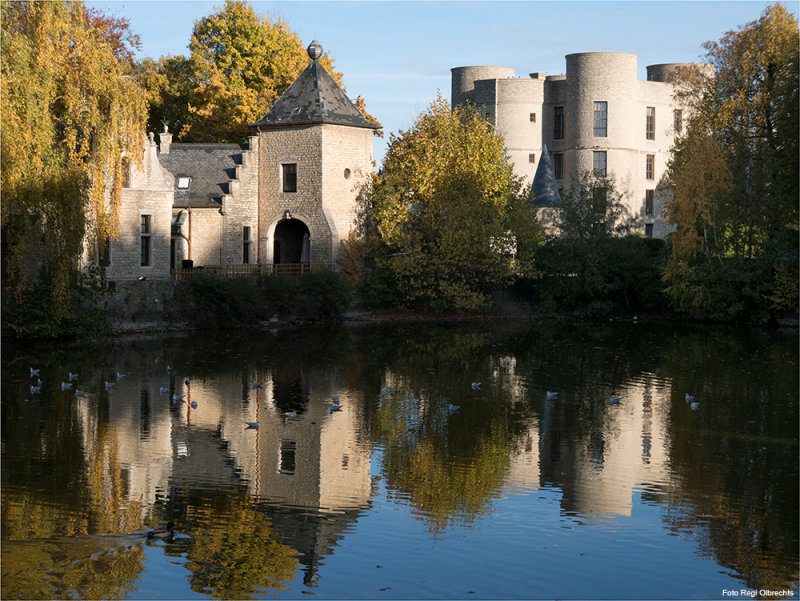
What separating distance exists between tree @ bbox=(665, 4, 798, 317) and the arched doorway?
570 inches

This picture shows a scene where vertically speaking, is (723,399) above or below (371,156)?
below

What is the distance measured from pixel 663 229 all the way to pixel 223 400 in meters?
46.4

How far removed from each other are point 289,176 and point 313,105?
2.88 meters

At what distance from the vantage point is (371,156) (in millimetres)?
41000

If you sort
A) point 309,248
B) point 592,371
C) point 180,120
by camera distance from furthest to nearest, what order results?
point 180,120
point 309,248
point 592,371

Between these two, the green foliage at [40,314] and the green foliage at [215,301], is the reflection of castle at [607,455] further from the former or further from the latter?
the green foliage at [215,301]

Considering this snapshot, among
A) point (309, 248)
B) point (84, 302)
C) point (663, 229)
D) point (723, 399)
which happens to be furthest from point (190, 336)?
point (663, 229)

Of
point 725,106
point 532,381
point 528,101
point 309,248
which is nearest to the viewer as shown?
point 532,381

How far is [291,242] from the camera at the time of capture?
43188 millimetres

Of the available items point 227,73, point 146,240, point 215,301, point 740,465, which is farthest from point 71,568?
point 227,73

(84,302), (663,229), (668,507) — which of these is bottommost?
(668,507)

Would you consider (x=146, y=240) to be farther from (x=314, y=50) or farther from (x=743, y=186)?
(x=743, y=186)

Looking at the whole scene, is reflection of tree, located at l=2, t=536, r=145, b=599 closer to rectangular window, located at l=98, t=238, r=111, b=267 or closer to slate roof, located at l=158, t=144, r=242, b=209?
rectangular window, located at l=98, t=238, r=111, b=267

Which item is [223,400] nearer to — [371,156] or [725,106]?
[371,156]
